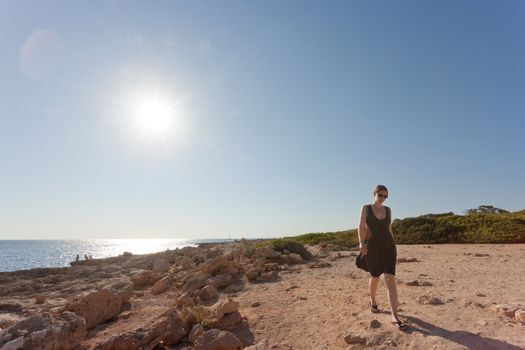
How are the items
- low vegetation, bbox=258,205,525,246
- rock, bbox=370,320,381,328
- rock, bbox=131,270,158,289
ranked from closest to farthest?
rock, bbox=370,320,381,328 < rock, bbox=131,270,158,289 < low vegetation, bbox=258,205,525,246

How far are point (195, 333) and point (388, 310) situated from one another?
349 centimetres

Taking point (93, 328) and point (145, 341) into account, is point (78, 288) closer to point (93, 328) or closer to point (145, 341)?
point (93, 328)

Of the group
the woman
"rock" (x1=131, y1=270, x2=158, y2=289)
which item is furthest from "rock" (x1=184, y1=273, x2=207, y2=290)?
the woman

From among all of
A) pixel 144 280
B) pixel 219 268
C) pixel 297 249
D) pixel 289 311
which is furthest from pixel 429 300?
pixel 144 280

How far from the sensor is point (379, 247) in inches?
234

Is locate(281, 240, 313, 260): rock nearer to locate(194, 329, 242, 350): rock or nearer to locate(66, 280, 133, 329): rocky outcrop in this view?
locate(66, 280, 133, 329): rocky outcrop

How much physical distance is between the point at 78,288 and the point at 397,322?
12.1 meters

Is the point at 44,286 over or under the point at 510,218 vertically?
under

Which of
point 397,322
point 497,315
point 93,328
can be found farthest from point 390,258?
point 93,328

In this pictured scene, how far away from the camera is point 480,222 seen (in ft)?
70.9

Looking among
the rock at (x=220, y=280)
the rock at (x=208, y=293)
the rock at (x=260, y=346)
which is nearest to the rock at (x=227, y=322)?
the rock at (x=260, y=346)

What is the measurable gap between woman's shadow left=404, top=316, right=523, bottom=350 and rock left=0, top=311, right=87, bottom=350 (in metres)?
5.22

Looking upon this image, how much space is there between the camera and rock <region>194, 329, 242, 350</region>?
17.0 ft

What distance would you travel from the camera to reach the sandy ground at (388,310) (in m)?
4.95
